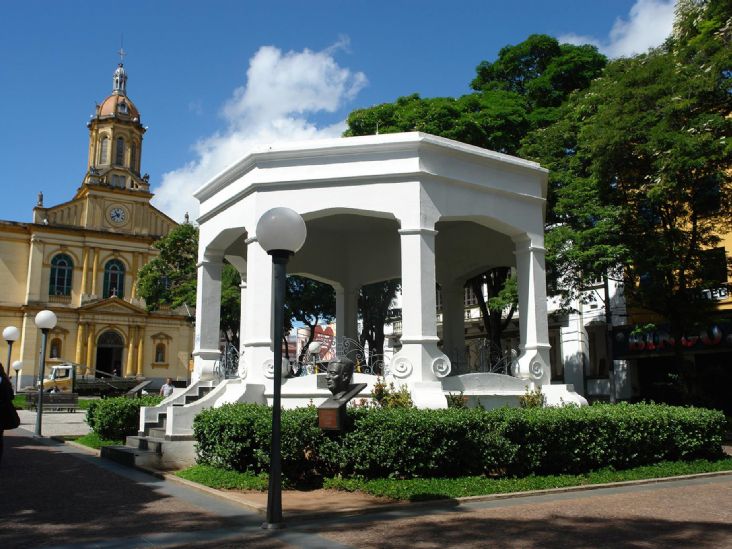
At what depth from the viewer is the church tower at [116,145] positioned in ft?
202

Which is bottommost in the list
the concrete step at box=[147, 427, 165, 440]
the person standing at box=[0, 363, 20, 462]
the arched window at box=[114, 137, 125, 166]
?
the concrete step at box=[147, 427, 165, 440]

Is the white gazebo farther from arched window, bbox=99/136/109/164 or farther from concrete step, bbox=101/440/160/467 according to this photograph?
arched window, bbox=99/136/109/164

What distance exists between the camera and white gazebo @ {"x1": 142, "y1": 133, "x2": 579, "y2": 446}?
11.9 meters

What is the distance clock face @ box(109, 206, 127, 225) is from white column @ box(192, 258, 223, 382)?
162 ft

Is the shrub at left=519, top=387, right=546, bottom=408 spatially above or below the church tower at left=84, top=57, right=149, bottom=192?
below

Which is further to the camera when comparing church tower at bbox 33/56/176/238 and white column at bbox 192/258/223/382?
church tower at bbox 33/56/176/238

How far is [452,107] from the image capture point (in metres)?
A: 23.3

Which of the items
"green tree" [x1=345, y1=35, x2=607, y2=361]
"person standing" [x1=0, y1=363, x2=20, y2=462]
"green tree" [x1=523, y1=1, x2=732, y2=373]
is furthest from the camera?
"green tree" [x1=345, y1=35, x2=607, y2=361]

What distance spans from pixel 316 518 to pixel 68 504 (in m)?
3.51

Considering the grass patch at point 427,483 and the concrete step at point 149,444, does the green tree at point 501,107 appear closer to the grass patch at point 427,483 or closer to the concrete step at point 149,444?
the grass patch at point 427,483

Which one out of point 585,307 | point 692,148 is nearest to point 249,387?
point 692,148

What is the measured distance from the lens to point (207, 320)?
1482 centimetres

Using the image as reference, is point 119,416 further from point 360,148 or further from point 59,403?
point 59,403

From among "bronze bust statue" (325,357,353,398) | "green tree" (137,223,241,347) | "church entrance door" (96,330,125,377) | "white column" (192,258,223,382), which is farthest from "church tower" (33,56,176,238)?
"bronze bust statue" (325,357,353,398)
